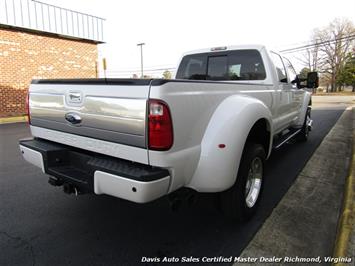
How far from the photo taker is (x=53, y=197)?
3588 mm

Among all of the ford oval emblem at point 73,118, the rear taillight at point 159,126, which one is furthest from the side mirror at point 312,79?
the ford oval emblem at point 73,118

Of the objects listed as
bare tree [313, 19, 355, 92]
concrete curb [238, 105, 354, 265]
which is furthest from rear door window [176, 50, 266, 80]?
bare tree [313, 19, 355, 92]

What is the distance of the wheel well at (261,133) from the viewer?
3037mm

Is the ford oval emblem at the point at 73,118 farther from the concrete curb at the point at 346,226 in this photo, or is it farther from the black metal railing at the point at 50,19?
the black metal railing at the point at 50,19

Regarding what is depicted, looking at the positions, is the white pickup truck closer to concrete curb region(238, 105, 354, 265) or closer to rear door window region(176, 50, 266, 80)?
concrete curb region(238, 105, 354, 265)

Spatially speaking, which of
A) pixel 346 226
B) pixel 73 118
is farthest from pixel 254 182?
pixel 73 118

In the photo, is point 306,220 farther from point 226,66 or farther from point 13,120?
point 13,120

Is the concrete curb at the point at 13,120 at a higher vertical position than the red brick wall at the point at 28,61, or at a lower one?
lower

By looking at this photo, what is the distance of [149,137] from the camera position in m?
2.01

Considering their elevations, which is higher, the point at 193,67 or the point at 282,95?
the point at 193,67

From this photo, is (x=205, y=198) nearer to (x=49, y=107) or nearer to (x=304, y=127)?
(x=49, y=107)

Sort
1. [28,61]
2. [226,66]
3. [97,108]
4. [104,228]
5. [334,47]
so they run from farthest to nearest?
[334,47]
[28,61]
[226,66]
[104,228]
[97,108]

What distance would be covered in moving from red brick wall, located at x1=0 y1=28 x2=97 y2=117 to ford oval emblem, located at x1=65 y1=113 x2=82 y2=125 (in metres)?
11.9

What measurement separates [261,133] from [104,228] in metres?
2.07
